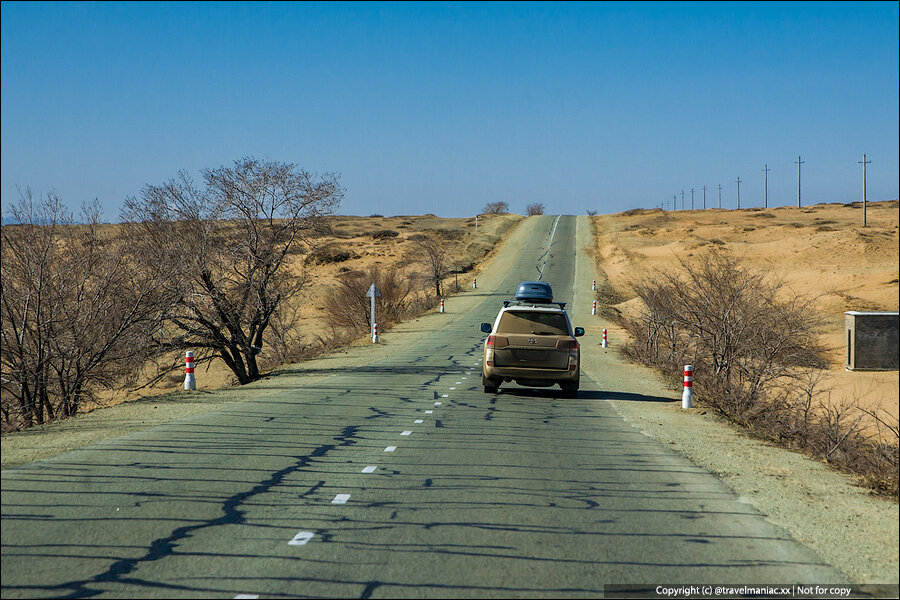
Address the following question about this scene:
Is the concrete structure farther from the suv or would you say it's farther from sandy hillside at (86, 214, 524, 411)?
sandy hillside at (86, 214, 524, 411)

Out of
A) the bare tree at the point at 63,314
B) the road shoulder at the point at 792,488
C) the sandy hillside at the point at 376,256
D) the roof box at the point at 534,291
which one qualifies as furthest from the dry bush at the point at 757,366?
the sandy hillside at the point at 376,256

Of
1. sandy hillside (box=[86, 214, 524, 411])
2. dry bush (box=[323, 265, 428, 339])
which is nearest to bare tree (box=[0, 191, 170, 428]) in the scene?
sandy hillside (box=[86, 214, 524, 411])

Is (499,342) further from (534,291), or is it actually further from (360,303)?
(360,303)

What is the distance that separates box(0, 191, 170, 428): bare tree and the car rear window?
309 inches

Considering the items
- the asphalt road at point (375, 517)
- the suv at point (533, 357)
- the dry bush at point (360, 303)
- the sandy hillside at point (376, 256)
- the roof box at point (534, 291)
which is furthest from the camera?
the sandy hillside at point (376, 256)

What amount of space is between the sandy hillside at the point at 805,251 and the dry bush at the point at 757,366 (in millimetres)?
953

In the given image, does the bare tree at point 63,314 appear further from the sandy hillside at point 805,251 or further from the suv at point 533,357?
the sandy hillside at point 805,251

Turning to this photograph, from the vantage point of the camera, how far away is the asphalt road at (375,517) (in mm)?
5172

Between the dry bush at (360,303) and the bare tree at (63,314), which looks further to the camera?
the dry bush at (360,303)

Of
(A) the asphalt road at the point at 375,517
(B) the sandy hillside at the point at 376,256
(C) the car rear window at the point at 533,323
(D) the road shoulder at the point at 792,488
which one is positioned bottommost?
(D) the road shoulder at the point at 792,488

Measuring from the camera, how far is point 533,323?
56.5 feet

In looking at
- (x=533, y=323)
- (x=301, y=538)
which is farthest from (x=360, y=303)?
(x=301, y=538)

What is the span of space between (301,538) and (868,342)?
79.5 ft

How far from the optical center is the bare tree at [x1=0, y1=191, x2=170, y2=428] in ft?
48.9
